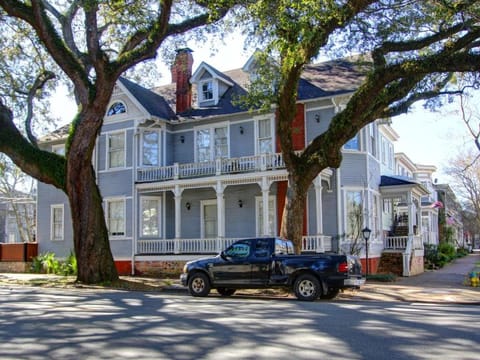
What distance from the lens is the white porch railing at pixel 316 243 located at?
21.1 metres

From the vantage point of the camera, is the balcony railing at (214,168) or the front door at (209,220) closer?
the balcony railing at (214,168)

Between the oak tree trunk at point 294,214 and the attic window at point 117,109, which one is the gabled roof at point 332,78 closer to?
the oak tree trunk at point 294,214


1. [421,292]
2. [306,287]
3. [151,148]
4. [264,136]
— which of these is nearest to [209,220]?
[151,148]

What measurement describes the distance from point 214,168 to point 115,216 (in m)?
6.46

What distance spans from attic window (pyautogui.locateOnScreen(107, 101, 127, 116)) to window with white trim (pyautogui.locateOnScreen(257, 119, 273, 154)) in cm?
713

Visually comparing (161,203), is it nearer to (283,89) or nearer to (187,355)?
(283,89)

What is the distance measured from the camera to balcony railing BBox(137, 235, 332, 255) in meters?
21.3

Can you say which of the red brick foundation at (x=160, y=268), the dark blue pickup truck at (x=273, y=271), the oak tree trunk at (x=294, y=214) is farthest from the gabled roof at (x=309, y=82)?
the dark blue pickup truck at (x=273, y=271)

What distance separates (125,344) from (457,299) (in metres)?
10.3

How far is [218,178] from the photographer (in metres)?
23.0

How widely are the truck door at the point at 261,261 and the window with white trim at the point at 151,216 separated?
41.2 ft

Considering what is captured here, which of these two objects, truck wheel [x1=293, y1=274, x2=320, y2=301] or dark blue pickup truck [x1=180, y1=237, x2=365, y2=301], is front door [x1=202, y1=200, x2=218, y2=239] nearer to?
dark blue pickup truck [x1=180, y1=237, x2=365, y2=301]

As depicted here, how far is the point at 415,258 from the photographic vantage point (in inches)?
965

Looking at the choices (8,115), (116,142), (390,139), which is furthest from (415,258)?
(8,115)
